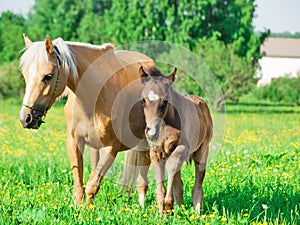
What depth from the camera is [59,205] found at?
6020mm

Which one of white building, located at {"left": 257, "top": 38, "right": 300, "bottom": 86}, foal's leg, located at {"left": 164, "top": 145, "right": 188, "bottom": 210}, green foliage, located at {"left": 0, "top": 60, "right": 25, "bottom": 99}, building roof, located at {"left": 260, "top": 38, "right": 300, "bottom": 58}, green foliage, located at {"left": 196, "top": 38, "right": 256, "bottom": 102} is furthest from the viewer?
building roof, located at {"left": 260, "top": 38, "right": 300, "bottom": 58}

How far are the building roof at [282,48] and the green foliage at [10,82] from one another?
54.3 m

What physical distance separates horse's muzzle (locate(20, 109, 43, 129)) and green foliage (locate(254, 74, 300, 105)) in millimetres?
30709

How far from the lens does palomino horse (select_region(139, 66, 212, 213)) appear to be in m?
5.73

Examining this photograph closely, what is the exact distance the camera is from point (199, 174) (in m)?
6.74

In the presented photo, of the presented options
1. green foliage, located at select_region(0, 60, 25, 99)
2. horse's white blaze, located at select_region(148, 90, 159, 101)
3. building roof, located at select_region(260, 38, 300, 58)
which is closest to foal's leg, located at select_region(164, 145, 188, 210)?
horse's white blaze, located at select_region(148, 90, 159, 101)

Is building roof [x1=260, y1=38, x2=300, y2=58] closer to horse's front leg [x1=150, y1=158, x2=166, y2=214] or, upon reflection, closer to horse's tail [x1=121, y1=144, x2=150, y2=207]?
horse's tail [x1=121, y1=144, x2=150, y2=207]

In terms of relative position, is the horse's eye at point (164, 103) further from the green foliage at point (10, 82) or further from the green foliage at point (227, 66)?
the green foliage at point (227, 66)

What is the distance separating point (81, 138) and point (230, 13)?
89.2 feet

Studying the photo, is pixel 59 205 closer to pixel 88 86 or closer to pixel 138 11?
pixel 88 86

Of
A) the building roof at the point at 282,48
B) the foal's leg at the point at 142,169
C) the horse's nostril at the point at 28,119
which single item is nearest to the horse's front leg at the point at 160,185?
the foal's leg at the point at 142,169

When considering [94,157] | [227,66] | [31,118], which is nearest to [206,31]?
[227,66]

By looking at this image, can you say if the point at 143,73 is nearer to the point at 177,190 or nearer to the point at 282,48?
the point at 177,190

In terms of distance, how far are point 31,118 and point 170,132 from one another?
152 centimetres
